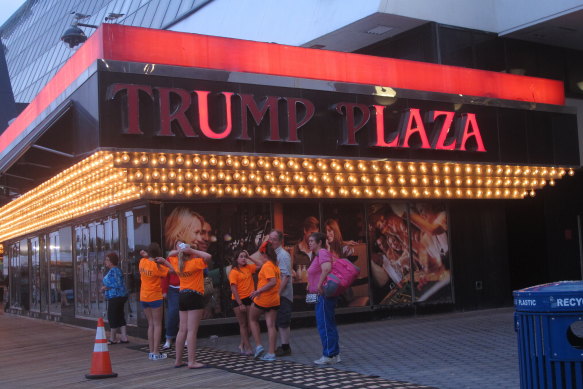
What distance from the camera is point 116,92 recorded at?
12.3m

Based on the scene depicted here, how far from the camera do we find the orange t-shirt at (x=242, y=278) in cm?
1151

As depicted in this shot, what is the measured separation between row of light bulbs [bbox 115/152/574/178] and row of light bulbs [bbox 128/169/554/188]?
0.74 ft

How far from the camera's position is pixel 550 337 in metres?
5.81

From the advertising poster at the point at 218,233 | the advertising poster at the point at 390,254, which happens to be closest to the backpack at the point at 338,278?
the advertising poster at the point at 218,233

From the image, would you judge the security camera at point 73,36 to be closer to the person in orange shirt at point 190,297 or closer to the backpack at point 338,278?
the person in orange shirt at point 190,297

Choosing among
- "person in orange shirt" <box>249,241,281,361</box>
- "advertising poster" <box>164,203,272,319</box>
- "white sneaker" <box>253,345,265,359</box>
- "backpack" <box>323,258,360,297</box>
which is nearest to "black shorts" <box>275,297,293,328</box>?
"person in orange shirt" <box>249,241,281,361</box>

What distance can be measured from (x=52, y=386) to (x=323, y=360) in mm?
3434

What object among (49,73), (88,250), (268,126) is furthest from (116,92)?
(49,73)

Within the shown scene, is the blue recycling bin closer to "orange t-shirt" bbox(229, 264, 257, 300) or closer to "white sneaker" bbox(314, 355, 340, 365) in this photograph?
"white sneaker" bbox(314, 355, 340, 365)

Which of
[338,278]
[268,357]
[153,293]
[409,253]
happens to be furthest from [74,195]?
[338,278]

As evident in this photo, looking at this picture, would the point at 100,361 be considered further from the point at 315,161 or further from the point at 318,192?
the point at 318,192

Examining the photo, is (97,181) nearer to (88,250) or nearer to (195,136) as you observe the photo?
(195,136)

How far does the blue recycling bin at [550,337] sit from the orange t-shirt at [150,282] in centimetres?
711

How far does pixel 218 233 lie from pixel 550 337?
32.0 ft
